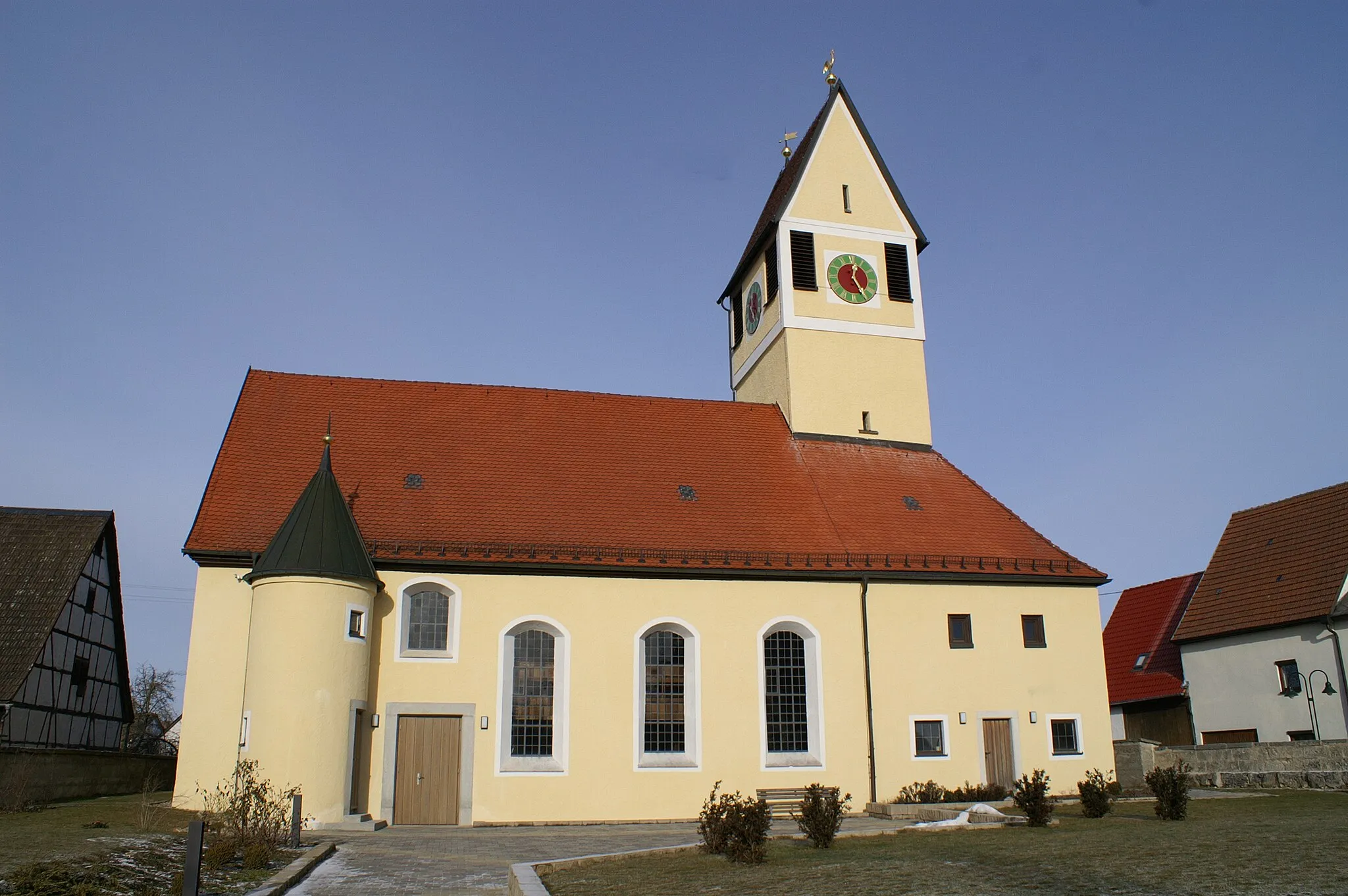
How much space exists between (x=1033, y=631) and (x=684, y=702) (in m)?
8.03

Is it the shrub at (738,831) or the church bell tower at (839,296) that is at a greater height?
the church bell tower at (839,296)

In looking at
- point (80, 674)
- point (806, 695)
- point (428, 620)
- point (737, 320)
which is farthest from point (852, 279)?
point (80, 674)

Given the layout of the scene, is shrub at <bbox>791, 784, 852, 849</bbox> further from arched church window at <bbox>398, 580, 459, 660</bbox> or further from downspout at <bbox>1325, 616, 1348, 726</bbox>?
downspout at <bbox>1325, 616, 1348, 726</bbox>

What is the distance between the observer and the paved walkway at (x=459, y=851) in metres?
11.6

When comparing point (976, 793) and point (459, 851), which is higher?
point (976, 793)

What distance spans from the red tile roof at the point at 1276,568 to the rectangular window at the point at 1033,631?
30.3ft

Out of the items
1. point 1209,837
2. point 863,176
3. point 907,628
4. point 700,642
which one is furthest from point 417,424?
point 1209,837

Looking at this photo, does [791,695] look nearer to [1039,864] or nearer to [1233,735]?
[1039,864]

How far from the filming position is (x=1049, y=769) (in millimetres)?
22453

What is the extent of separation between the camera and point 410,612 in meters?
20.6

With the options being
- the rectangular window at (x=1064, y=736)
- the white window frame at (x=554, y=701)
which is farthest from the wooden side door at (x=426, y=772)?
the rectangular window at (x=1064, y=736)

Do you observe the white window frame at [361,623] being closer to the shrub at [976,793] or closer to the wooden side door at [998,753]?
the shrub at [976,793]

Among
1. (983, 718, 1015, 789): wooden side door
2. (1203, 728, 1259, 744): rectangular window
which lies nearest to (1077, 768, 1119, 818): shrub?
(983, 718, 1015, 789): wooden side door

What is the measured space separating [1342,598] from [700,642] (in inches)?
687
